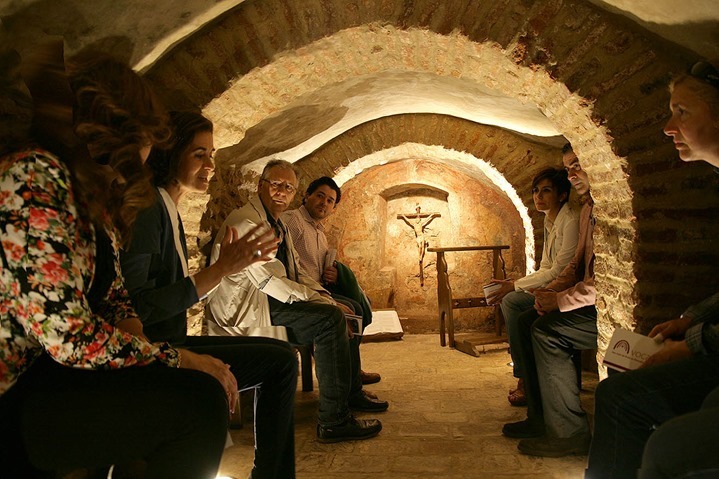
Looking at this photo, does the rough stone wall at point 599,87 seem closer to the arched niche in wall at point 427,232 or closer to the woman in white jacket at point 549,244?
the woman in white jacket at point 549,244

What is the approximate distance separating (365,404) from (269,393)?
1.74 meters

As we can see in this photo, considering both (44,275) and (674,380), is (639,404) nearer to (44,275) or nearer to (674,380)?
(674,380)

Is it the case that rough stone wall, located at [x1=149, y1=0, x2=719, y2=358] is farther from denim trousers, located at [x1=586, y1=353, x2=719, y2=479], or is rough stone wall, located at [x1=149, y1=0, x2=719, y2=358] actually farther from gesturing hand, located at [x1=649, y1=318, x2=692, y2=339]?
denim trousers, located at [x1=586, y1=353, x2=719, y2=479]

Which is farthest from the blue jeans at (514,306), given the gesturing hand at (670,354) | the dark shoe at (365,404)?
the gesturing hand at (670,354)

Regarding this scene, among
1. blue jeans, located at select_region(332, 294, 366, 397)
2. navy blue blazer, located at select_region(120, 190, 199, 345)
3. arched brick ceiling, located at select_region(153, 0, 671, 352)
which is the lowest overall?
blue jeans, located at select_region(332, 294, 366, 397)

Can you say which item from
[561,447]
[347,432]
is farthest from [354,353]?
[561,447]

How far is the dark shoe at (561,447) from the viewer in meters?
2.82

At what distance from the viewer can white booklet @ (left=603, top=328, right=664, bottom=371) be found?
6.83ft

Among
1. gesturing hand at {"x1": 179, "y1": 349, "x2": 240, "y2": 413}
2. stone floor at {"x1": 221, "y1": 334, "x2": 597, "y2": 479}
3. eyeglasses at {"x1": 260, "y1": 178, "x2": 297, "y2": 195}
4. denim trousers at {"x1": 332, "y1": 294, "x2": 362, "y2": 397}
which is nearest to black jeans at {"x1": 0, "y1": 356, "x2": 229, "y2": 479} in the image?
gesturing hand at {"x1": 179, "y1": 349, "x2": 240, "y2": 413}

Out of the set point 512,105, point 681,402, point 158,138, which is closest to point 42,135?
point 158,138

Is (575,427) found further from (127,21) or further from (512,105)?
(127,21)

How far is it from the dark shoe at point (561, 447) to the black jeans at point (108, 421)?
198 cm

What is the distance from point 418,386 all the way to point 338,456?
1.58 meters

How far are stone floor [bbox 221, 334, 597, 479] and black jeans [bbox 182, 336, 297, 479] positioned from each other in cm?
67
